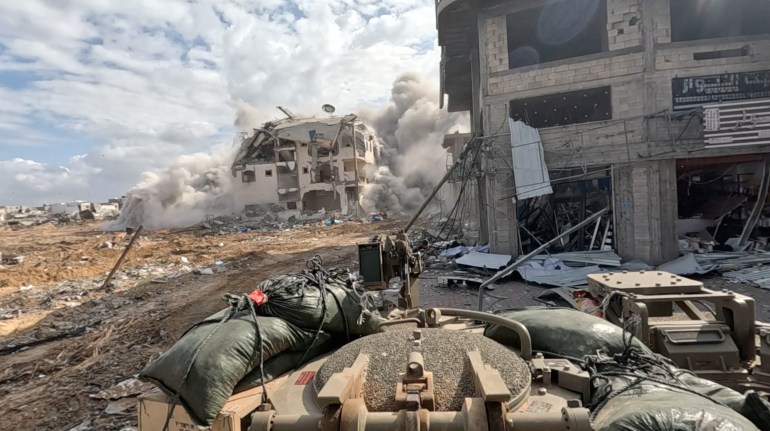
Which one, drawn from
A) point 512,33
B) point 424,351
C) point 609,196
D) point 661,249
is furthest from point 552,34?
point 424,351

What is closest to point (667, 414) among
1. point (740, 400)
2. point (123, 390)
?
point (740, 400)

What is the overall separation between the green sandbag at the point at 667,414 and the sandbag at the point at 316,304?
1.57m

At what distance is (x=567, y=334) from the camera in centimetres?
274

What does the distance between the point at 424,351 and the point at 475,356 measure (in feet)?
0.95

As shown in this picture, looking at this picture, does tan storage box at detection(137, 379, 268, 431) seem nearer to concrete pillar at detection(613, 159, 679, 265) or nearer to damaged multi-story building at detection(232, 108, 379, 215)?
concrete pillar at detection(613, 159, 679, 265)

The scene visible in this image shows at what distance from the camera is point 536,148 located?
11531 mm

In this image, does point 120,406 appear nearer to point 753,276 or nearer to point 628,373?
point 628,373

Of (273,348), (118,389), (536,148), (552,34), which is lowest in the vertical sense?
(118,389)

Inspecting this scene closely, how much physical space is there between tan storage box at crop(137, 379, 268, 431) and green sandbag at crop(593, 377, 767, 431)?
173 centimetres

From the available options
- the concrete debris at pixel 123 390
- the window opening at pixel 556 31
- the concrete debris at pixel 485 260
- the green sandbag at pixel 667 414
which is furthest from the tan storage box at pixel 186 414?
the window opening at pixel 556 31

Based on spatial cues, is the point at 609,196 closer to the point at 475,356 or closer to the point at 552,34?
the point at 552,34

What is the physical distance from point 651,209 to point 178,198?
131ft

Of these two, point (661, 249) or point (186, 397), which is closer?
point (186, 397)

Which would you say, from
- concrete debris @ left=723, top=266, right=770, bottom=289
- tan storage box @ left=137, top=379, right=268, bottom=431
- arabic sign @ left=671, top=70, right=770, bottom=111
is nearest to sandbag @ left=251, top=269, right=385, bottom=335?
tan storage box @ left=137, top=379, right=268, bottom=431
